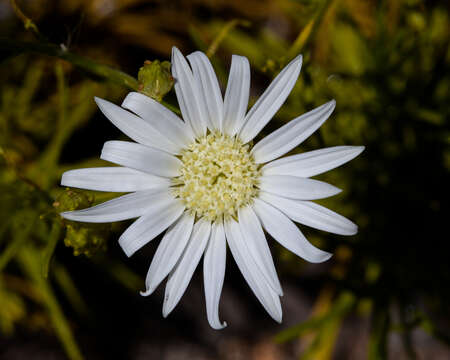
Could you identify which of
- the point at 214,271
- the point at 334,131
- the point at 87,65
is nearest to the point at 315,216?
the point at 214,271

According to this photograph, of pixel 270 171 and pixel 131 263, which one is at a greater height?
pixel 131 263

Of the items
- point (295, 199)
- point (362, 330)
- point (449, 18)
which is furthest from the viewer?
point (362, 330)

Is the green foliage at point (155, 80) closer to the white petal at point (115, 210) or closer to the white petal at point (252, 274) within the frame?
the white petal at point (115, 210)

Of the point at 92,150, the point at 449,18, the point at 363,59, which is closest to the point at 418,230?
the point at 363,59

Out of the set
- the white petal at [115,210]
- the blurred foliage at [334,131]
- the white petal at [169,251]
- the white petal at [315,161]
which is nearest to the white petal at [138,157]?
the white petal at [115,210]

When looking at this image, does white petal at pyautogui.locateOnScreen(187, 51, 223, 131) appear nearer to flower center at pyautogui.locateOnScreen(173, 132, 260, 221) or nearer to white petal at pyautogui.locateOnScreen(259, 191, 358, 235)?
flower center at pyautogui.locateOnScreen(173, 132, 260, 221)

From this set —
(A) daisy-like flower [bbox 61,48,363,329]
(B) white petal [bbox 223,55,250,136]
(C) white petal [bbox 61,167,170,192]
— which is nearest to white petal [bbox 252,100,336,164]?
(A) daisy-like flower [bbox 61,48,363,329]

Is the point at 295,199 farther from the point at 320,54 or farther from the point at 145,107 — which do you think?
the point at 320,54
